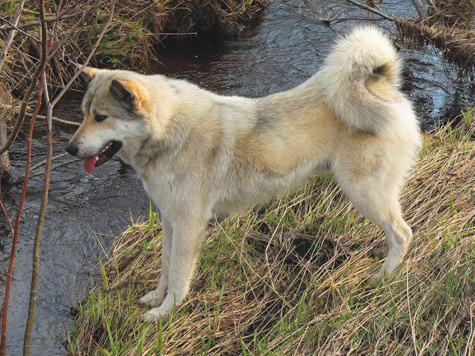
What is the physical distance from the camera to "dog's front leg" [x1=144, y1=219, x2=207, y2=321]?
135 inches

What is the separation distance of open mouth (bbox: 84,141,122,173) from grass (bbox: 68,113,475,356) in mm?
909

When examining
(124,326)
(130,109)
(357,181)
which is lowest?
(124,326)

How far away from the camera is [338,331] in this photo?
10.4ft

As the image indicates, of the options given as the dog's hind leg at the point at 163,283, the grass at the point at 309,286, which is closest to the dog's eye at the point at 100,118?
the dog's hind leg at the point at 163,283

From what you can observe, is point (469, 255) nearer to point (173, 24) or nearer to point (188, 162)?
point (188, 162)

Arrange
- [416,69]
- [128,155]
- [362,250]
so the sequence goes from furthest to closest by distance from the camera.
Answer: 1. [416,69]
2. [362,250]
3. [128,155]

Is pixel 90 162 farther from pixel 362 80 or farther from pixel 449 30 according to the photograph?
pixel 449 30

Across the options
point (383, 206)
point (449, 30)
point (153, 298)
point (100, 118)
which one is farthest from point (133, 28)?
point (383, 206)

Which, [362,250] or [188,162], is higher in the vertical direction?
[188,162]

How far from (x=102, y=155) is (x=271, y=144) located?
3.37 feet

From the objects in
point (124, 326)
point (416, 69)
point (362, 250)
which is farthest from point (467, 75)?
point (124, 326)

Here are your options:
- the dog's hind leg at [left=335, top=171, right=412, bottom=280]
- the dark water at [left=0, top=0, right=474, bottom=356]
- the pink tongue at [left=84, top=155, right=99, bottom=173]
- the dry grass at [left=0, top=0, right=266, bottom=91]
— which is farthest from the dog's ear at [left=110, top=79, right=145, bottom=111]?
the dry grass at [left=0, top=0, right=266, bottom=91]

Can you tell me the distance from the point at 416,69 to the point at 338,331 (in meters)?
5.06

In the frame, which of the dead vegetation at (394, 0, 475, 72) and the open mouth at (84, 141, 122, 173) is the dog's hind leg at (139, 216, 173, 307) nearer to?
the open mouth at (84, 141, 122, 173)
